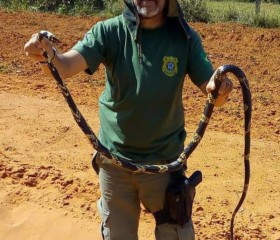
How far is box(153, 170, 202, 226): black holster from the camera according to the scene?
3370mm

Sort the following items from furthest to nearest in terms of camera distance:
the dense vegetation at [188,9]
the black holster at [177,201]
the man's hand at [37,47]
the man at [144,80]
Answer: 1. the dense vegetation at [188,9]
2. the black holster at [177,201]
3. the man at [144,80]
4. the man's hand at [37,47]

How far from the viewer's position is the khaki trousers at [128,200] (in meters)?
3.41

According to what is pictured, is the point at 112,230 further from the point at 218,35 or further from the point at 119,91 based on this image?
the point at 218,35

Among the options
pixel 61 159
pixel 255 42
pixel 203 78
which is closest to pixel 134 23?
pixel 203 78

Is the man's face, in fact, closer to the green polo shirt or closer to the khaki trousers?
the green polo shirt

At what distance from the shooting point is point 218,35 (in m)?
12.3

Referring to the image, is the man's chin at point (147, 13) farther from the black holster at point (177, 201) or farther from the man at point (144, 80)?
the black holster at point (177, 201)

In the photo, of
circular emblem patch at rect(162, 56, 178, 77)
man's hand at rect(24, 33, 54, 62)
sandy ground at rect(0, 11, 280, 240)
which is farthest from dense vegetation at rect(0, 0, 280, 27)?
man's hand at rect(24, 33, 54, 62)

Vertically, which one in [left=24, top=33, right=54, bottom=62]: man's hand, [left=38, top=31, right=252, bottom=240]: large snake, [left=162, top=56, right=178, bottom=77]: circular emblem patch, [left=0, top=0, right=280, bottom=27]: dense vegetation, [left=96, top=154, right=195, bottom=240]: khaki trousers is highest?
[left=24, top=33, right=54, bottom=62]: man's hand

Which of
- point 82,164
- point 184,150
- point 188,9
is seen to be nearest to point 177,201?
point 184,150

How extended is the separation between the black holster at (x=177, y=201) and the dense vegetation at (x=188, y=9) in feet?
35.1

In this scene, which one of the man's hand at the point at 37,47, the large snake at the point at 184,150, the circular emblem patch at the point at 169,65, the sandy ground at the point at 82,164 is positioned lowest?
the sandy ground at the point at 82,164

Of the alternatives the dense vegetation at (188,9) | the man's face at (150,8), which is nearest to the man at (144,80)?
the man's face at (150,8)

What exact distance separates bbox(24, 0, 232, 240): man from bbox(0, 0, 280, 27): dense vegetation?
10.7 meters
